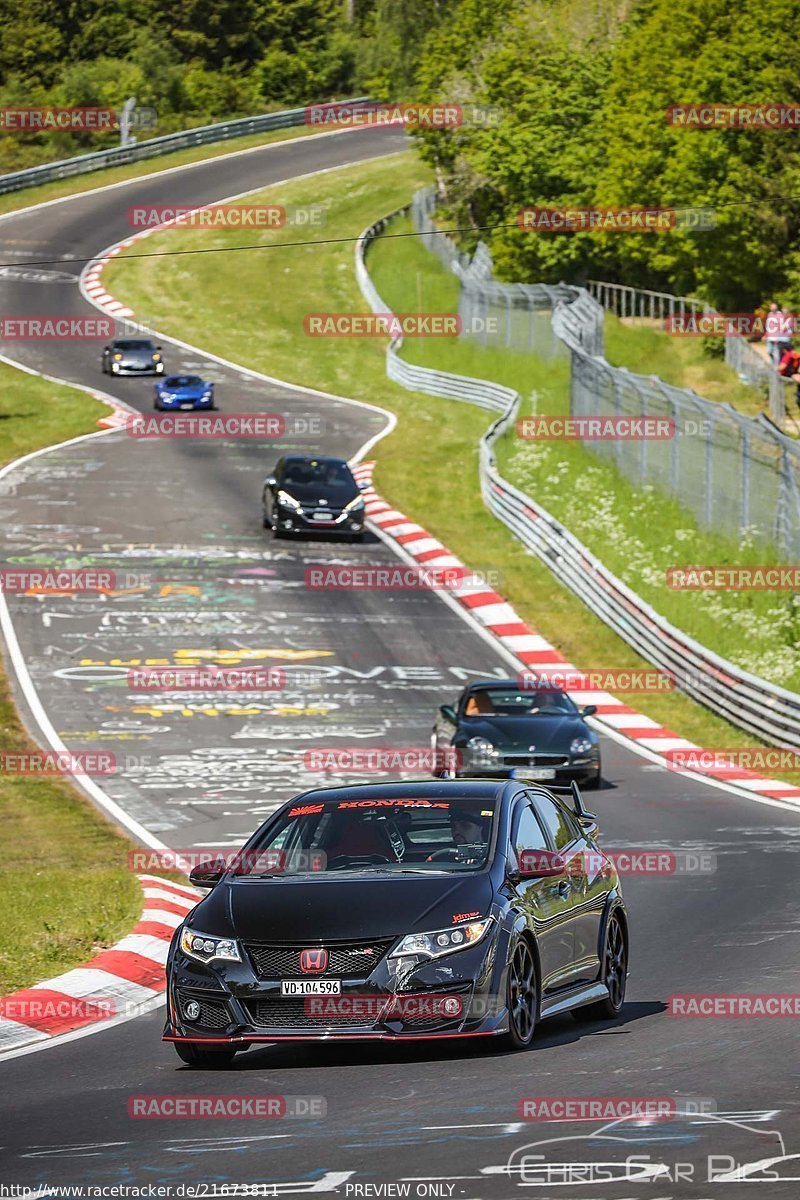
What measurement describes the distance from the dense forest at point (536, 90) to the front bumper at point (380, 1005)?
4393cm

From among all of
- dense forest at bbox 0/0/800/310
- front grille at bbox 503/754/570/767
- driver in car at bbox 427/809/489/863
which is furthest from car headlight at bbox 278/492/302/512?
driver in car at bbox 427/809/489/863

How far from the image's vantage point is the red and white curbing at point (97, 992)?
39.1ft

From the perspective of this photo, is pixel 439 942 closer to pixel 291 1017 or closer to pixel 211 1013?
pixel 291 1017

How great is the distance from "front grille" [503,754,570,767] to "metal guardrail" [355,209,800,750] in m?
4.58

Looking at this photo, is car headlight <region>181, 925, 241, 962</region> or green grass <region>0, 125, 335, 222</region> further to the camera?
green grass <region>0, 125, 335, 222</region>

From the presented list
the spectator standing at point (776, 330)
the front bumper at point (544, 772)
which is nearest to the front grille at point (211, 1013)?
the front bumper at point (544, 772)

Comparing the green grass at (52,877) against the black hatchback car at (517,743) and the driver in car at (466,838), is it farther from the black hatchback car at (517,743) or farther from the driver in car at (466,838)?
the black hatchback car at (517,743)

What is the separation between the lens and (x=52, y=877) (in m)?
18.0

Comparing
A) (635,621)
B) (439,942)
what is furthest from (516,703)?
(439,942)

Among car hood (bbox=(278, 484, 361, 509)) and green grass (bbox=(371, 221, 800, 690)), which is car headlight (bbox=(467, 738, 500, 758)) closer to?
green grass (bbox=(371, 221, 800, 690))

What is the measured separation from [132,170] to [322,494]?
52550mm

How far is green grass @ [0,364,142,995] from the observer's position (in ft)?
47.1

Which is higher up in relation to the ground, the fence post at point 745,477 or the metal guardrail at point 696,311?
the fence post at point 745,477

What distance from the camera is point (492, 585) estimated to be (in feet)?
130
